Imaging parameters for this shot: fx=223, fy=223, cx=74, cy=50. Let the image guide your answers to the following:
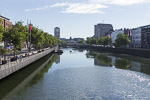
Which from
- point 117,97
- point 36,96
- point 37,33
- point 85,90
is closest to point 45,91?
point 36,96

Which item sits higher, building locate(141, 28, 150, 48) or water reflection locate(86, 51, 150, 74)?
building locate(141, 28, 150, 48)

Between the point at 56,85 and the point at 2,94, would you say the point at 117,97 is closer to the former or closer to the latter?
the point at 56,85

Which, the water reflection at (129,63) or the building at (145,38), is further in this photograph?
the building at (145,38)

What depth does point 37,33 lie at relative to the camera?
111m

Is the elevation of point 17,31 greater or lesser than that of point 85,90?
greater

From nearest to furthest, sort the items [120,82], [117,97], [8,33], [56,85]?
1. [117,97]
2. [56,85]
3. [120,82]
4. [8,33]

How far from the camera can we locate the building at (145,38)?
179 metres

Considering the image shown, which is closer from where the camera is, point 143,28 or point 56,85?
point 56,85

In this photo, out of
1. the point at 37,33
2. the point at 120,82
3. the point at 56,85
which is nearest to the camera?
the point at 56,85

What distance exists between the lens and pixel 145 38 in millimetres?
187250

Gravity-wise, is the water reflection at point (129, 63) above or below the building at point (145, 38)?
below

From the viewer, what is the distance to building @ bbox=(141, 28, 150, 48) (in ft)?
587

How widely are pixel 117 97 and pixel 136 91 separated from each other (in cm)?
573

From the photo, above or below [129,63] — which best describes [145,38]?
above
